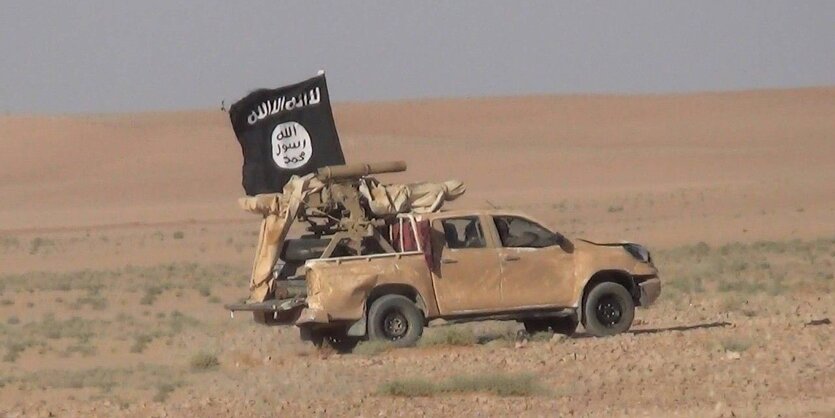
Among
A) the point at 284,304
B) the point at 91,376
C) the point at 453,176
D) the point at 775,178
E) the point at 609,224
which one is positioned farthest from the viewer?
the point at 453,176

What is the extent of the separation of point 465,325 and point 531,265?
9.33ft

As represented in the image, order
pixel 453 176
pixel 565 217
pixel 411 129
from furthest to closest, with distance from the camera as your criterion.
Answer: pixel 411 129 → pixel 453 176 → pixel 565 217

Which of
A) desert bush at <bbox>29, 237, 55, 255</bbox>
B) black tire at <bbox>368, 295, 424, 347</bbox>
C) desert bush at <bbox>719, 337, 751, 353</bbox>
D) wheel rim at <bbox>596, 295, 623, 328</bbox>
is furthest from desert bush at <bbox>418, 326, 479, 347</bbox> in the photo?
desert bush at <bbox>29, 237, 55, 255</bbox>

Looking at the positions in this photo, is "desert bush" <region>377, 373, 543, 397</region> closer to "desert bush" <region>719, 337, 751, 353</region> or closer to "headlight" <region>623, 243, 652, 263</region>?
"desert bush" <region>719, 337, 751, 353</region>

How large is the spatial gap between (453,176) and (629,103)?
35.6m

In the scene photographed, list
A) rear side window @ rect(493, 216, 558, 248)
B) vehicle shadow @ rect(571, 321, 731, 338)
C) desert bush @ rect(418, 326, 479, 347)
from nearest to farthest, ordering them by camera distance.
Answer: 1. desert bush @ rect(418, 326, 479, 347)
2. rear side window @ rect(493, 216, 558, 248)
3. vehicle shadow @ rect(571, 321, 731, 338)

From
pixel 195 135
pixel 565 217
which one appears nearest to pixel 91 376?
pixel 565 217

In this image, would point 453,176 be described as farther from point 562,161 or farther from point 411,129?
point 411,129

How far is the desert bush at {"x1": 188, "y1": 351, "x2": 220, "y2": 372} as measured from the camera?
57.6 ft

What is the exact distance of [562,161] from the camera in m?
79.0

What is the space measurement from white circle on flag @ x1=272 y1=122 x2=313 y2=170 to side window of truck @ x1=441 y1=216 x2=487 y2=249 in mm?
1713

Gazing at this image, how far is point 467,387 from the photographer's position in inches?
516

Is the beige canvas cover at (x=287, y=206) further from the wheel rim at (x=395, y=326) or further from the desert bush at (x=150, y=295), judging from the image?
the desert bush at (x=150, y=295)

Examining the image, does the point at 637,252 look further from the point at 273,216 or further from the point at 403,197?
the point at 273,216
